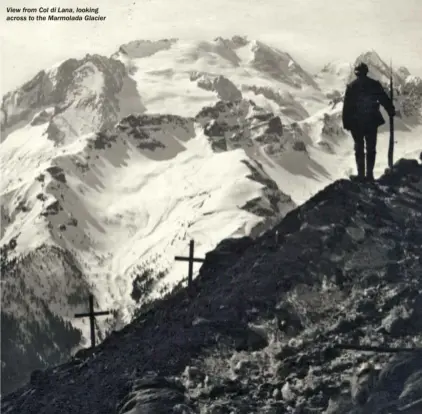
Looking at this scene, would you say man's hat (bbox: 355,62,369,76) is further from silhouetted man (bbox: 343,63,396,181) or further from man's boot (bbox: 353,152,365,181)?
man's boot (bbox: 353,152,365,181)

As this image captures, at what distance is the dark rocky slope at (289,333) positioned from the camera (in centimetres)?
1641

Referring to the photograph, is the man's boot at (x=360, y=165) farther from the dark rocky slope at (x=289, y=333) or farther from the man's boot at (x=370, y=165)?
the dark rocky slope at (x=289, y=333)

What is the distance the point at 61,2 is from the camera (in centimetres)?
2823

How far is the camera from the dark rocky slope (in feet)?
53.8

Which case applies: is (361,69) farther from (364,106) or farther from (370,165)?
(370,165)

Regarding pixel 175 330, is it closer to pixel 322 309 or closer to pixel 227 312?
pixel 227 312

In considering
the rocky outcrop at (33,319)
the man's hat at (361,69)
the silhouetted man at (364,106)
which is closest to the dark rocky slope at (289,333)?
the silhouetted man at (364,106)

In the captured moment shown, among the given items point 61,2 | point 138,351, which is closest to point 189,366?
point 138,351

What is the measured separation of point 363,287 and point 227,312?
10.6 ft

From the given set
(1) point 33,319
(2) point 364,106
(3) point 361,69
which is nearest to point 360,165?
(2) point 364,106

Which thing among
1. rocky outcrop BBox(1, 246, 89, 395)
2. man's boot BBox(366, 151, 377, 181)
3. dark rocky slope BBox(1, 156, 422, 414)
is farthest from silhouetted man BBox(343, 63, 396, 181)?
rocky outcrop BBox(1, 246, 89, 395)

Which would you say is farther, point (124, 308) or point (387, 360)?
A: point (124, 308)

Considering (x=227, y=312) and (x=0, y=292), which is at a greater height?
(x=227, y=312)

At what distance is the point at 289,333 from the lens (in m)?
18.7
